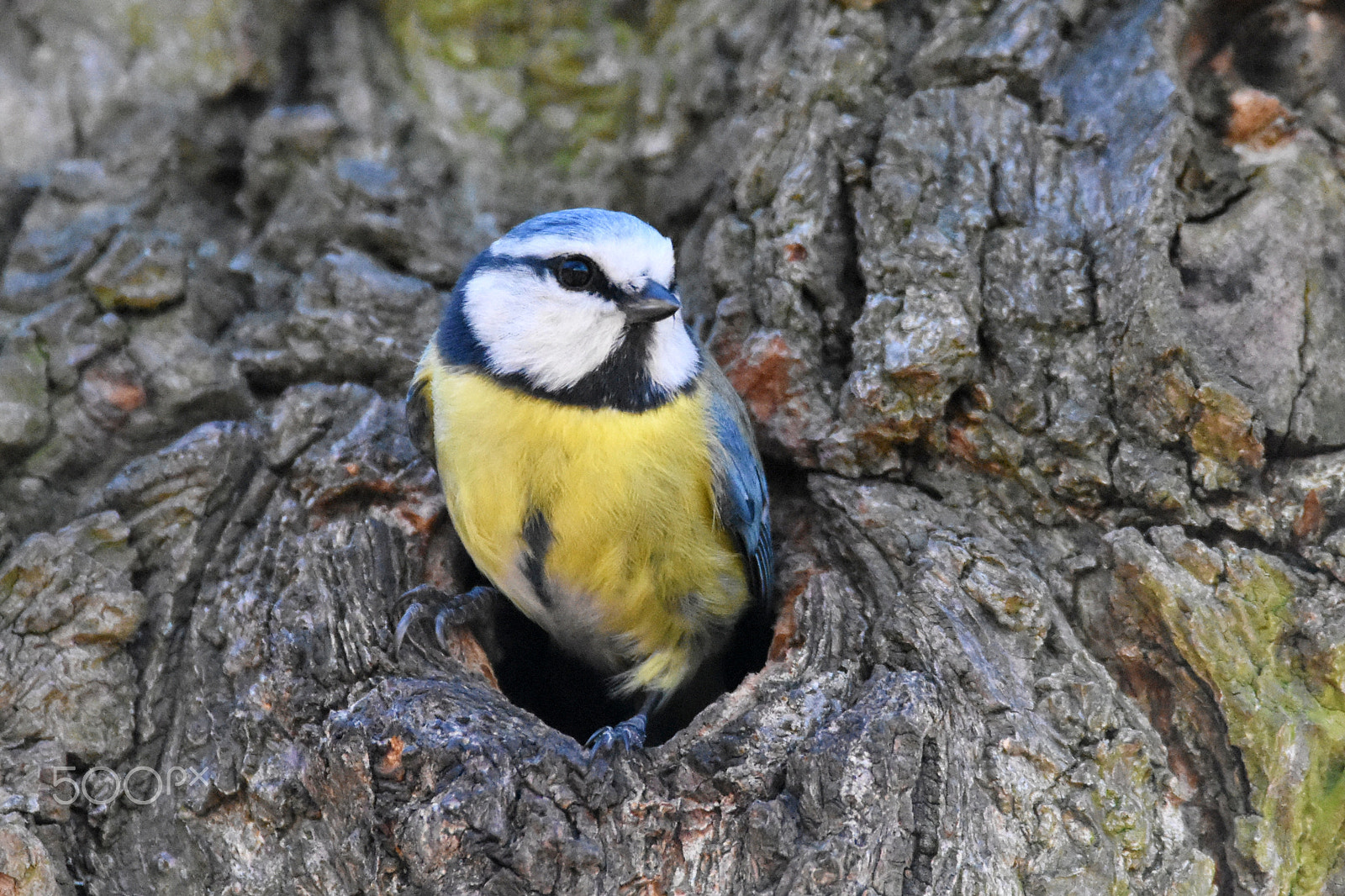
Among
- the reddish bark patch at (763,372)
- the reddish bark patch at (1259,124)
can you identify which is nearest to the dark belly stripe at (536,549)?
the reddish bark patch at (763,372)

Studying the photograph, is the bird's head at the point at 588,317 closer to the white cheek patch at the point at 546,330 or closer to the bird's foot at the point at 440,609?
the white cheek patch at the point at 546,330

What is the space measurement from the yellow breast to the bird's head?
5 centimetres

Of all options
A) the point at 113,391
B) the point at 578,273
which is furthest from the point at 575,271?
the point at 113,391

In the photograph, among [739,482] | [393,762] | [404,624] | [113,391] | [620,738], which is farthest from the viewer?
[113,391]

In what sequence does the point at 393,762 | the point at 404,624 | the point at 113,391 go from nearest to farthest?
the point at 393,762 → the point at 404,624 → the point at 113,391

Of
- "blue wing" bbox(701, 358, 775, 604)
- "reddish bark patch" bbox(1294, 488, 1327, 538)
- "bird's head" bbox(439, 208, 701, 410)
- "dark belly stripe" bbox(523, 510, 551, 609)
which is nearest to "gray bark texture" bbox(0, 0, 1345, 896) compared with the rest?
"reddish bark patch" bbox(1294, 488, 1327, 538)

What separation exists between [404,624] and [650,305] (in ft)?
2.61

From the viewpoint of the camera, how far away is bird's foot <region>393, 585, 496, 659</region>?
2041 mm

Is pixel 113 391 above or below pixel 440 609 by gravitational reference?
above

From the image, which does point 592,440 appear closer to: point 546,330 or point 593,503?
point 593,503
